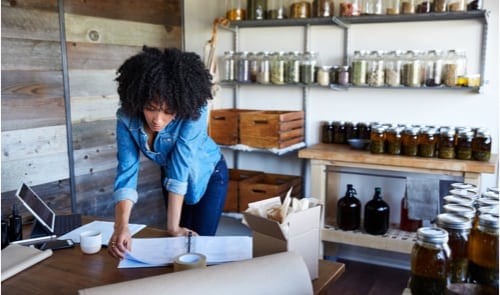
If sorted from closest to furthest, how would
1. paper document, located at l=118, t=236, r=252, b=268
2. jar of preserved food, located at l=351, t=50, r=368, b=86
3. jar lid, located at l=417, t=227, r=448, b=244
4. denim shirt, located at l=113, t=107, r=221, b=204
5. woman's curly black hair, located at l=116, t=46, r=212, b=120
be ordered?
1. jar lid, located at l=417, t=227, r=448, b=244
2. paper document, located at l=118, t=236, r=252, b=268
3. woman's curly black hair, located at l=116, t=46, r=212, b=120
4. denim shirt, located at l=113, t=107, r=221, b=204
5. jar of preserved food, located at l=351, t=50, r=368, b=86

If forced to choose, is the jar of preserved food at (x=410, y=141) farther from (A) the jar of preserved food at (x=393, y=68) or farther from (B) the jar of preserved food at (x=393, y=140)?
(A) the jar of preserved food at (x=393, y=68)

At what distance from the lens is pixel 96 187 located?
308 centimetres

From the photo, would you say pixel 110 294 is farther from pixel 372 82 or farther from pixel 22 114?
pixel 372 82

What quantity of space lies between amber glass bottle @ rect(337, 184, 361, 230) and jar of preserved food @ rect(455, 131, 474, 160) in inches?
25.3

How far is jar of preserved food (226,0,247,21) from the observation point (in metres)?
3.49

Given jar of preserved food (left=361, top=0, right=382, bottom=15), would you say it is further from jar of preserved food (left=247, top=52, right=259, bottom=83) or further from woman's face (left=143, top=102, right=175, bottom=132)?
woman's face (left=143, top=102, right=175, bottom=132)

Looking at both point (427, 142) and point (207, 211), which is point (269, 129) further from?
point (207, 211)

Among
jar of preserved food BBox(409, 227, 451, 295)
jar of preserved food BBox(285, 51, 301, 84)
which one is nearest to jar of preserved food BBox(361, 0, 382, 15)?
jar of preserved food BBox(285, 51, 301, 84)

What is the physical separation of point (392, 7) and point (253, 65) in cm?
98

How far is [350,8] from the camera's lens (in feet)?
10.2

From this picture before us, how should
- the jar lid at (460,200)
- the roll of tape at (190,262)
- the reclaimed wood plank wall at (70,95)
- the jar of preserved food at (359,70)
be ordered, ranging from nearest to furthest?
the jar lid at (460,200) → the roll of tape at (190,262) → the reclaimed wood plank wall at (70,95) → the jar of preserved food at (359,70)

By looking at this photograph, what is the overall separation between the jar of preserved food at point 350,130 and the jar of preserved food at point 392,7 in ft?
2.34

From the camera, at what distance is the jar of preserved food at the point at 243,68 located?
3500mm

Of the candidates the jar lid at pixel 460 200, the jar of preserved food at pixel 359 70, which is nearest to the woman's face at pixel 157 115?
the jar lid at pixel 460 200
